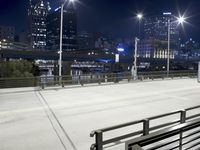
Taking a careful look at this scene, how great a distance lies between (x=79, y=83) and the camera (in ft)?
74.3

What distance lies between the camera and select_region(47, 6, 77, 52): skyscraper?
7538 cm

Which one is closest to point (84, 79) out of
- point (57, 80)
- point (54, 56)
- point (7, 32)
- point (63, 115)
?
point (57, 80)

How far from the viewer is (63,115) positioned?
36.6 ft

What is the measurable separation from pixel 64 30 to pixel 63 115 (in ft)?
256

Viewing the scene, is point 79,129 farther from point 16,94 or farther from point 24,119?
point 16,94

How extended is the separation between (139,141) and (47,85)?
17.7 meters

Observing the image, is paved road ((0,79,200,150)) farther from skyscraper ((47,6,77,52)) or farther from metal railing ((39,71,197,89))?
skyscraper ((47,6,77,52))

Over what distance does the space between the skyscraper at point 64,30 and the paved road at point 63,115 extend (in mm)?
50353

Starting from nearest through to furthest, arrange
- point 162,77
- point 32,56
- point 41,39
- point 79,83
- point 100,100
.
Answer: point 100,100 < point 79,83 < point 162,77 < point 32,56 < point 41,39

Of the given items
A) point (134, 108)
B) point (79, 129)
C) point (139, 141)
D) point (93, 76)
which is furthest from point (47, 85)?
point (139, 141)

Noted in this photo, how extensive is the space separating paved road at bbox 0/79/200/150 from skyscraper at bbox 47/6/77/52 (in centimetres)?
5035

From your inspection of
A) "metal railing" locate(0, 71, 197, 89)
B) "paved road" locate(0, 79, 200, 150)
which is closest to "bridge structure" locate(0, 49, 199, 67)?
"metal railing" locate(0, 71, 197, 89)

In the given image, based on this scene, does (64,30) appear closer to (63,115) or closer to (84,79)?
A: (84,79)

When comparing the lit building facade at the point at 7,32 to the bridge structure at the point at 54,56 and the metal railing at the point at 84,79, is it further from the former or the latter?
the metal railing at the point at 84,79
